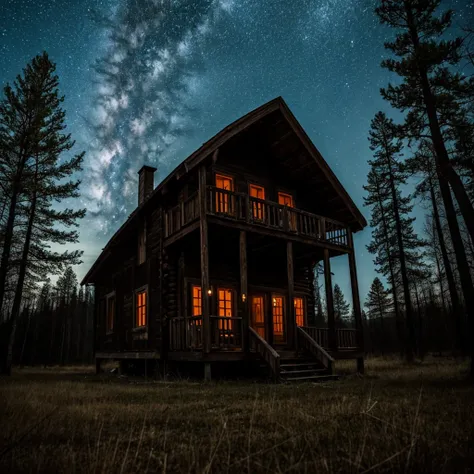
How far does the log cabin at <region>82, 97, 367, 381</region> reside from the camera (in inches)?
477

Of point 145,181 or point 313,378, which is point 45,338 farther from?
point 313,378

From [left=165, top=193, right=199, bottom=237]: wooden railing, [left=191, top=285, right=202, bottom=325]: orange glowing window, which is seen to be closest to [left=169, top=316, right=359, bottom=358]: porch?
[left=191, top=285, right=202, bottom=325]: orange glowing window

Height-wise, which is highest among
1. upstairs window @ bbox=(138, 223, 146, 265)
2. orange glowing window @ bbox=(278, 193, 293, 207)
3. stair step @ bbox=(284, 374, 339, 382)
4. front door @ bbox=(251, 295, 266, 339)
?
orange glowing window @ bbox=(278, 193, 293, 207)

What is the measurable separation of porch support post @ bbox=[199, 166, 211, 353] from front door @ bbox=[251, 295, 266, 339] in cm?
473

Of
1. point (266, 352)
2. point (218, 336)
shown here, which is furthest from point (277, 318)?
point (218, 336)

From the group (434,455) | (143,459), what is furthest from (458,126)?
(143,459)

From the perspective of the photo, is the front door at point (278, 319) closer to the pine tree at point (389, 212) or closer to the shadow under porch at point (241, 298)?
the shadow under porch at point (241, 298)

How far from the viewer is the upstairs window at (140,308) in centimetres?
1600

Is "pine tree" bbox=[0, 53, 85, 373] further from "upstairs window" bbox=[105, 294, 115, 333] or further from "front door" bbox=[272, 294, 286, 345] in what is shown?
"front door" bbox=[272, 294, 286, 345]

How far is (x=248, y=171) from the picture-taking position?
1614 cm

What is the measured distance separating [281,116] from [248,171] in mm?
2708

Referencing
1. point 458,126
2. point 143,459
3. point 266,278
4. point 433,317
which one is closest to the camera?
point 143,459

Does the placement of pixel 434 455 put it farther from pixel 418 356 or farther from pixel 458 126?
pixel 418 356

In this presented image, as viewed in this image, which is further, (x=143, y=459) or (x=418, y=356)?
(x=418, y=356)
